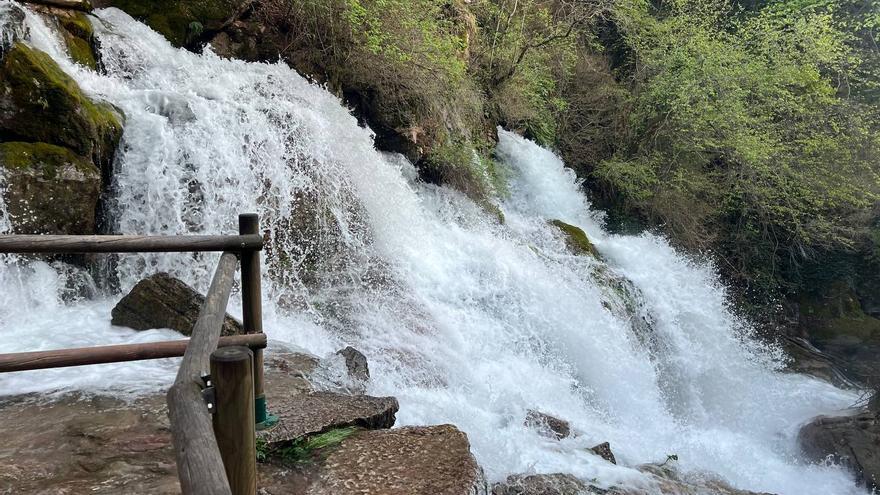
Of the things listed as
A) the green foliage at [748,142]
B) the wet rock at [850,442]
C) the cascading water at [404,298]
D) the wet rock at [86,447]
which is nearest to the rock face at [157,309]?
the cascading water at [404,298]

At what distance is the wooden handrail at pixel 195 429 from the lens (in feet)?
2.99

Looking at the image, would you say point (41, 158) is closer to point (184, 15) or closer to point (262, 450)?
point (262, 450)

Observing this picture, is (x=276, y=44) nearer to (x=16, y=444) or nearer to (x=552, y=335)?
(x=552, y=335)

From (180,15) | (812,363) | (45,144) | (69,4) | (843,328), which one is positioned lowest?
(812,363)

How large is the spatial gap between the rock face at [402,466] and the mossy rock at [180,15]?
22.3 ft

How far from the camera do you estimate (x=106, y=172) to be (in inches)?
216

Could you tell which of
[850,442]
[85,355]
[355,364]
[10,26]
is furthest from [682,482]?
[10,26]

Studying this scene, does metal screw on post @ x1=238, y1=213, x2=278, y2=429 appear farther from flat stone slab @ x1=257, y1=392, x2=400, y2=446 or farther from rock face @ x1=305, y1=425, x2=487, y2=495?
flat stone slab @ x1=257, y1=392, x2=400, y2=446

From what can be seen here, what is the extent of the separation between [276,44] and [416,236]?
3693 mm

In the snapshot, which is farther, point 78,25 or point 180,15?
point 180,15

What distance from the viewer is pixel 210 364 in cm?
111

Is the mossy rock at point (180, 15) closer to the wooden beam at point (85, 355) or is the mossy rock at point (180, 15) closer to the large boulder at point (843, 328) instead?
the wooden beam at point (85, 355)

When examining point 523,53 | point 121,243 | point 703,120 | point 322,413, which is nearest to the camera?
point 121,243

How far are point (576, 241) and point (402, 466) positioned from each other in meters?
7.67
